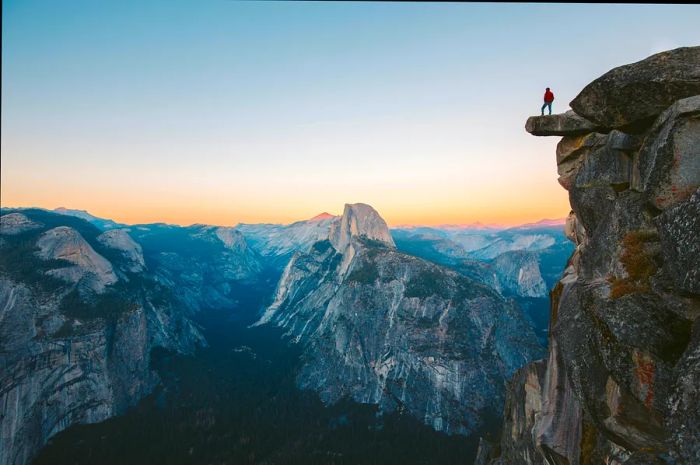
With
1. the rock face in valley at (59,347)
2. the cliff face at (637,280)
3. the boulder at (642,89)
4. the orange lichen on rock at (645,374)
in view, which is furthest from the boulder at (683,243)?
the rock face in valley at (59,347)

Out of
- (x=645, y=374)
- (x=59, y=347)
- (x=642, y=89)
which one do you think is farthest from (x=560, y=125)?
(x=59, y=347)

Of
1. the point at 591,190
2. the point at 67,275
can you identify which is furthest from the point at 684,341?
the point at 67,275

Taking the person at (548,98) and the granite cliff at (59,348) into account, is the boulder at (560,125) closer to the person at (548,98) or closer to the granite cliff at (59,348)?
the person at (548,98)

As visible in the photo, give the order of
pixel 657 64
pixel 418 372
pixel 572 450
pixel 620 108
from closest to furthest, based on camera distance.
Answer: pixel 657 64 < pixel 620 108 < pixel 572 450 < pixel 418 372

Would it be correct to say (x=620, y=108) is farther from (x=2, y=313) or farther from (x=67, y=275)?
(x=67, y=275)

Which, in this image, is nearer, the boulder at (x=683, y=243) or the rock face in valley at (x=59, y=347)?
the boulder at (x=683, y=243)

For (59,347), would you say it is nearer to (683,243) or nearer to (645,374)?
(645,374)
